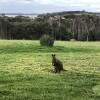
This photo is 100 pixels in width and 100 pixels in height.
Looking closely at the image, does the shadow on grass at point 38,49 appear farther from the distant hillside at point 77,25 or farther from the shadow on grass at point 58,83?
the distant hillside at point 77,25

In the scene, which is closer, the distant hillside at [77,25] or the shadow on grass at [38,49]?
the shadow on grass at [38,49]

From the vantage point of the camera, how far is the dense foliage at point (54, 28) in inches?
2078

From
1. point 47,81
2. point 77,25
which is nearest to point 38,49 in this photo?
point 47,81

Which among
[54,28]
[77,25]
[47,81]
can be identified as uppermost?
[47,81]

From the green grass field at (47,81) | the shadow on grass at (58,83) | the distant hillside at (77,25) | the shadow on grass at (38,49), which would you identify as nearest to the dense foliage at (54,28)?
the distant hillside at (77,25)

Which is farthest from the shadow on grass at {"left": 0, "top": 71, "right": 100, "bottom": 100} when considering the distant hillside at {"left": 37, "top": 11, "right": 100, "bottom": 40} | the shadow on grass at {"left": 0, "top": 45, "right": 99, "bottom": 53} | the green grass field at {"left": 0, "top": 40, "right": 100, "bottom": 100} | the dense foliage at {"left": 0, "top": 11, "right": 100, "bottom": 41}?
the distant hillside at {"left": 37, "top": 11, "right": 100, "bottom": 40}

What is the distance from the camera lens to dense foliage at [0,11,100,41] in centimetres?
5278

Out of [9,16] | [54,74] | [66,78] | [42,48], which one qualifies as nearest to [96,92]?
[66,78]

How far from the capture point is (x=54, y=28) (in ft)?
176

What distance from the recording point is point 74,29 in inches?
2130

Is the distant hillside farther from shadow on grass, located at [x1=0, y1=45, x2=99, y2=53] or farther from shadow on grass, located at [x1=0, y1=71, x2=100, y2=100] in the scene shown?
shadow on grass, located at [x1=0, y1=71, x2=100, y2=100]

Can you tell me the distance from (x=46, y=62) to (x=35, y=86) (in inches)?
367

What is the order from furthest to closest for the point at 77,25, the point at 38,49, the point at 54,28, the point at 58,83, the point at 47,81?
1. the point at 77,25
2. the point at 54,28
3. the point at 38,49
4. the point at 47,81
5. the point at 58,83

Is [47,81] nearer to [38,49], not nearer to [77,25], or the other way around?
[38,49]
